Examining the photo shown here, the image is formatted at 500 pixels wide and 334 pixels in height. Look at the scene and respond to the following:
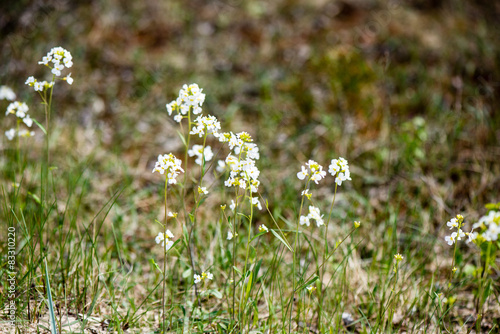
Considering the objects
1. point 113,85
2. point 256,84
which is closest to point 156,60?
point 113,85

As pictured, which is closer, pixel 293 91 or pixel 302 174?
pixel 302 174

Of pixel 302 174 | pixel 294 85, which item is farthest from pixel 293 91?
pixel 302 174

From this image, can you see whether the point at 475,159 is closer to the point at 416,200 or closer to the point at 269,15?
the point at 416,200

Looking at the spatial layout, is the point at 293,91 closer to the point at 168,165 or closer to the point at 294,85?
the point at 294,85

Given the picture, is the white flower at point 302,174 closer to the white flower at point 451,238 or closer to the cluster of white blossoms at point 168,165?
the cluster of white blossoms at point 168,165

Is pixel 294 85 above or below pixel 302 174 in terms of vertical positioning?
above

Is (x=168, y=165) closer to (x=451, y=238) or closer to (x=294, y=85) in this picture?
(x=451, y=238)

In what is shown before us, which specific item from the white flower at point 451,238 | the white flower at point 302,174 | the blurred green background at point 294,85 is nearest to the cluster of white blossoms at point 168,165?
the white flower at point 302,174

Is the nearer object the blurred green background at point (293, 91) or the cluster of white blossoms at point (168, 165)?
the cluster of white blossoms at point (168, 165)

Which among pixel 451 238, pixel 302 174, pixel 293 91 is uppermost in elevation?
pixel 293 91

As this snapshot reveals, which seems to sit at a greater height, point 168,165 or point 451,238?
point 168,165

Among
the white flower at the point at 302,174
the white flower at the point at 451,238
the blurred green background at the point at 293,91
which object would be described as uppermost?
the blurred green background at the point at 293,91
